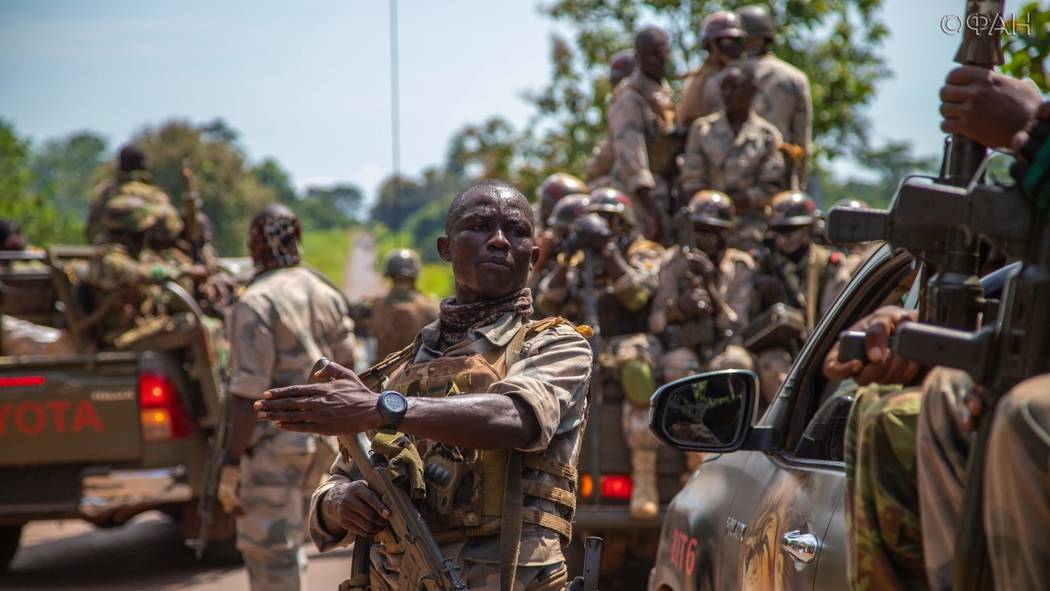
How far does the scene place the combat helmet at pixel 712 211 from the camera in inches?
311

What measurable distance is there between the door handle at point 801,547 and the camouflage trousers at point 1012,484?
84cm

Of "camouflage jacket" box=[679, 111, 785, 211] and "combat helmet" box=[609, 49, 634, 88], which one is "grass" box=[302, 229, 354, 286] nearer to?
"combat helmet" box=[609, 49, 634, 88]

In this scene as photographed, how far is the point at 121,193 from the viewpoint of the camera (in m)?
9.55

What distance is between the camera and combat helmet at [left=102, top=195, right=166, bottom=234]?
887 centimetres

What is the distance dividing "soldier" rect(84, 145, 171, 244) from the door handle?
7.19 m

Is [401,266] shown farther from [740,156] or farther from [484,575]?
[484,575]

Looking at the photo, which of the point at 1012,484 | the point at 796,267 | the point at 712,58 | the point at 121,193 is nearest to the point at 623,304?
the point at 796,267

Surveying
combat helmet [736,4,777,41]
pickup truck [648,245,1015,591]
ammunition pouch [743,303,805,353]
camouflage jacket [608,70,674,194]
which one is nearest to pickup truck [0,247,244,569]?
ammunition pouch [743,303,805,353]

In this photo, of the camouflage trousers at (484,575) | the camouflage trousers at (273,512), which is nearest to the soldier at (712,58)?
the camouflage trousers at (273,512)

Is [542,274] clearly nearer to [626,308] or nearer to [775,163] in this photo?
[626,308]

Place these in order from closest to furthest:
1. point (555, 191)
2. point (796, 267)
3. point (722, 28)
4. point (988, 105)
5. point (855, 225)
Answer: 1. point (988, 105)
2. point (855, 225)
3. point (796, 267)
4. point (722, 28)
5. point (555, 191)

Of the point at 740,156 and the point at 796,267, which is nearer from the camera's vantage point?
the point at 796,267

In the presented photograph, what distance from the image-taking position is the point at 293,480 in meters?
6.12

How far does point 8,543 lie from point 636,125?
5.04m
